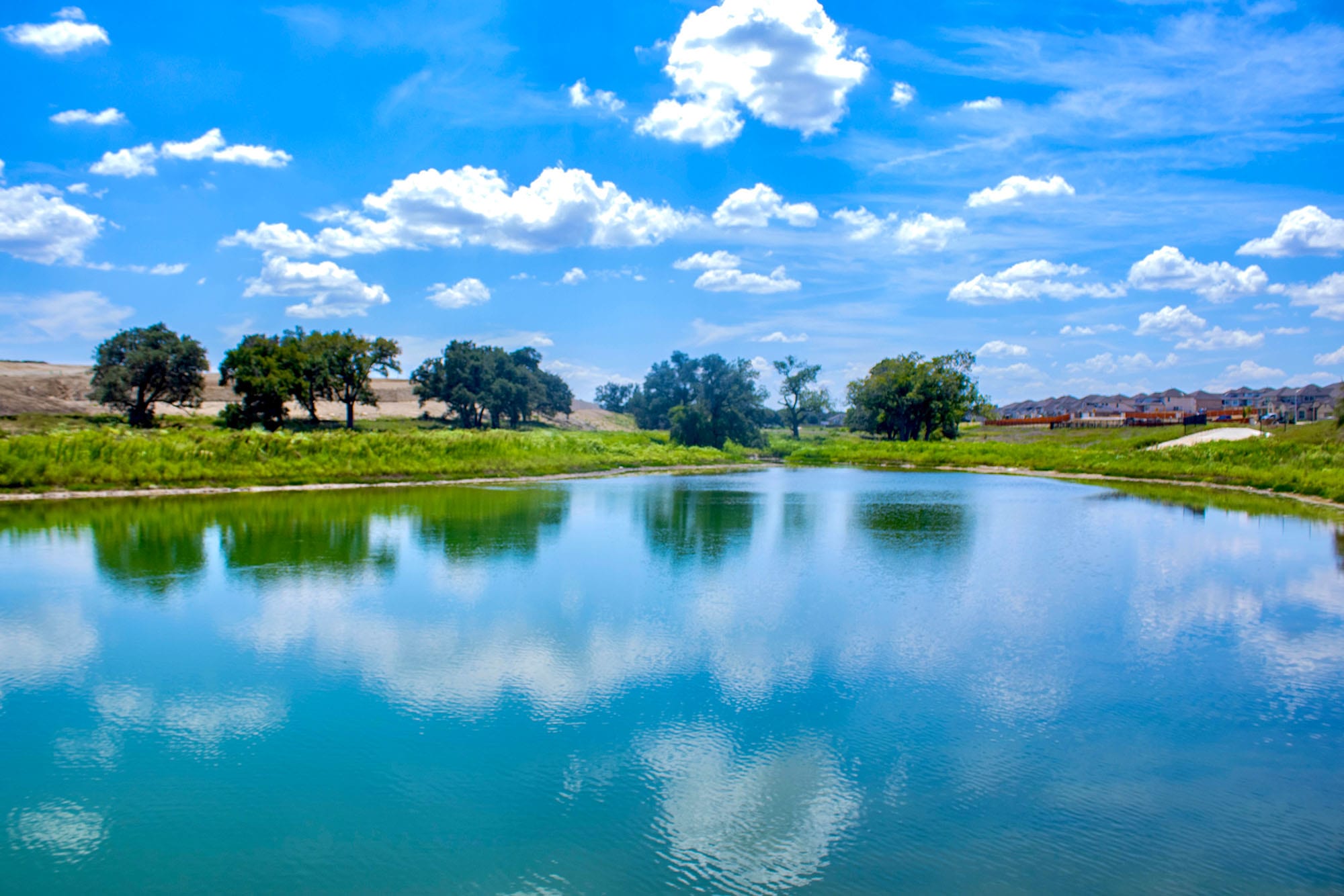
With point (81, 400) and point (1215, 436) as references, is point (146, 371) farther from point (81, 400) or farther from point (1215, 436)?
point (1215, 436)

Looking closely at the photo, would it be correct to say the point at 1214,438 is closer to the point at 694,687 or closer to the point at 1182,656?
the point at 1182,656

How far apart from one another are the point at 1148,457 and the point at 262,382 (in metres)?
48.5

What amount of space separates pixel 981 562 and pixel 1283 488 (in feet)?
76.4

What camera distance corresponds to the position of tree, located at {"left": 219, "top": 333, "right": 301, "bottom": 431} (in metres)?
46.3

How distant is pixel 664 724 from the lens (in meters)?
7.73

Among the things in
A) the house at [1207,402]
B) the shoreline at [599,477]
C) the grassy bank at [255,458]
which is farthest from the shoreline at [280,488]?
the house at [1207,402]

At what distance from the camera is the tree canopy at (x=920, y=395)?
6762cm

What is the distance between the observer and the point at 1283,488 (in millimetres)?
31672

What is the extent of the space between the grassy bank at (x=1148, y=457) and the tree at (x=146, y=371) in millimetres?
41604

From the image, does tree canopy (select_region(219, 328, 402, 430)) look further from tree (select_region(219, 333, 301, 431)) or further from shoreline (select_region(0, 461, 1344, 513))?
shoreline (select_region(0, 461, 1344, 513))

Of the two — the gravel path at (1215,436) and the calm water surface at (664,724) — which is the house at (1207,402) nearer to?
the gravel path at (1215,436)

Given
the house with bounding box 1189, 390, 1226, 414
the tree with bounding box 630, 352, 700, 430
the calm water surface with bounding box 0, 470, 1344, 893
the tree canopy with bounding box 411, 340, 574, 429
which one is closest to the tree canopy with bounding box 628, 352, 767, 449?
the tree with bounding box 630, 352, 700, 430

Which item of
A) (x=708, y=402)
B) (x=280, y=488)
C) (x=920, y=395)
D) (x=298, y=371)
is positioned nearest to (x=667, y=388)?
(x=708, y=402)

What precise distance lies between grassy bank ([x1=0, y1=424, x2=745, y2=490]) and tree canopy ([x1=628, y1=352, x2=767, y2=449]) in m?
23.5
